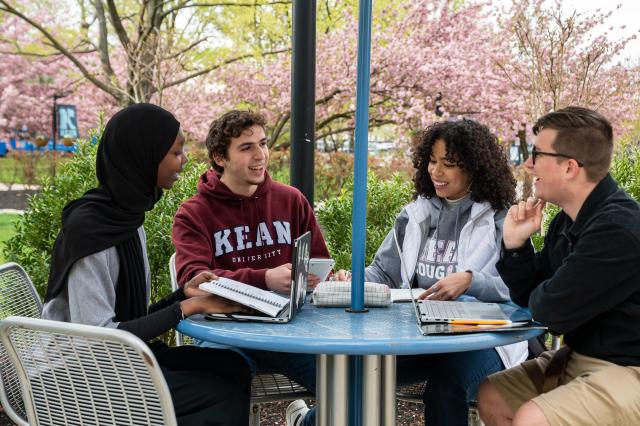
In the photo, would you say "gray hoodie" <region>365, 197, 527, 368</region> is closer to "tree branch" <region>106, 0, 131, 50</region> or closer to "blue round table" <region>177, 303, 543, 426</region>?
"blue round table" <region>177, 303, 543, 426</region>

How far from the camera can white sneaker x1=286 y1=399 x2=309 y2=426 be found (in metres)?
3.02

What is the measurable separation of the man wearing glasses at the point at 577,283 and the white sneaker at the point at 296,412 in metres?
0.89

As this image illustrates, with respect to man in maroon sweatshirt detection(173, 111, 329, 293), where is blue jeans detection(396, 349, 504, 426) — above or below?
below

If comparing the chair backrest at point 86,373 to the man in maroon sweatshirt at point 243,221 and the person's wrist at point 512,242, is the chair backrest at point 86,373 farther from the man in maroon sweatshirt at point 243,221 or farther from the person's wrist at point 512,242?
the person's wrist at point 512,242

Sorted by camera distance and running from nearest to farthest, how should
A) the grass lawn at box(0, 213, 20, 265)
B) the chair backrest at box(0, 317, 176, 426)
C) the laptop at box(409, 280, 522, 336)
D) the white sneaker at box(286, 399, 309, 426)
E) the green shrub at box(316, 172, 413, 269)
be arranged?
the chair backrest at box(0, 317, 176, 426), the laptop at box(409, 280, 522, 336), the white sneaker at box(286, 399, 309, 426), the green shrub at box(316, 172, 413, 269), the grass lawn at box(0, 213, 20, 265)

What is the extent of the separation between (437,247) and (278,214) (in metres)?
0.70

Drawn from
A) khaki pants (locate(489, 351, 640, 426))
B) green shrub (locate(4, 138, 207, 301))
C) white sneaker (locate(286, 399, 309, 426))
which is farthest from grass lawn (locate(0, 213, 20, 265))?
khaki pants (locate(489, 351, 640, 426))

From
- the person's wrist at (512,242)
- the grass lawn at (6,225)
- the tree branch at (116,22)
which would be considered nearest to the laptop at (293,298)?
the person's wrist at (512,242)

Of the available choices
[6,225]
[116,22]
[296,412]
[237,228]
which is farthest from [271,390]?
[6,225]

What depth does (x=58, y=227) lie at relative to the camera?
4.15m

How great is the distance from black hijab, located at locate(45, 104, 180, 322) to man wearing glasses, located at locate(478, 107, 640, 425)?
120 centimetres

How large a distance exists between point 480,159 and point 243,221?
1.00 meters

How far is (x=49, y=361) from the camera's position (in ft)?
6.19

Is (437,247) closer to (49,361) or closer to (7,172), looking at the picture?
(49,361)
